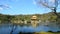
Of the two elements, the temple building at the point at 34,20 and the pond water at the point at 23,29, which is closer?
the pond water at the point at 23,29

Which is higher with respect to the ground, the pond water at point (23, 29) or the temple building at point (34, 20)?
the temple building at point (34, 20)

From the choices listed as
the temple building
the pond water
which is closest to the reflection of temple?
the temple building

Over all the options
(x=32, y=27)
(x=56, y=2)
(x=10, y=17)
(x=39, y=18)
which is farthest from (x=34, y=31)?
(x=56, y=2)

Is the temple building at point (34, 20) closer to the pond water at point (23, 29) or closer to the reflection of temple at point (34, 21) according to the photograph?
the reflection of temple at point (34, 21)

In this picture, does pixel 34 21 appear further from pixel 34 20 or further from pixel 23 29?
pixel 23 29

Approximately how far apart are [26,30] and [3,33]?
0.97m

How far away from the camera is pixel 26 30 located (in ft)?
20.9

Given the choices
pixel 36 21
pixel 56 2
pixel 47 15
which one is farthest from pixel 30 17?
pixel 56 2

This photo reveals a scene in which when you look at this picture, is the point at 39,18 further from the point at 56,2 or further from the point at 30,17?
the point at 56,2

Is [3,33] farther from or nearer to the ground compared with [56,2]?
nearer to the ground

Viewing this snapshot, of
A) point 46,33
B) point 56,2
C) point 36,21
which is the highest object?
point 56,2

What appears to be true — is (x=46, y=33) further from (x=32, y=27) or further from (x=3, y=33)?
(x=3, y=33)

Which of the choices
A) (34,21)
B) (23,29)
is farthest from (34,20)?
(23,29)

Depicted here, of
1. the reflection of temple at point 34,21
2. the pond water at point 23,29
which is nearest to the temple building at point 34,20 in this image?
the reflection of temple at point 34,21
